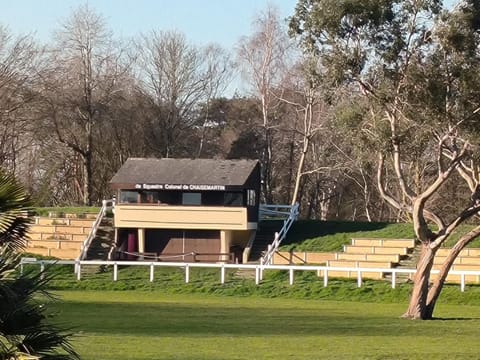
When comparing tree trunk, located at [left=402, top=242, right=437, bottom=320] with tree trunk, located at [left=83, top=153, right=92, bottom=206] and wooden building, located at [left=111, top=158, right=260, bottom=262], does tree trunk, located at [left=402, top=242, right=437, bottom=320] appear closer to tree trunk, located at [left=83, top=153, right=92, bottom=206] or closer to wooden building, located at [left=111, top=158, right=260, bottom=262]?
wooden building, located at [left=111, top=158, right=260, bottom=262]

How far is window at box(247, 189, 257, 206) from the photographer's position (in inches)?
2053

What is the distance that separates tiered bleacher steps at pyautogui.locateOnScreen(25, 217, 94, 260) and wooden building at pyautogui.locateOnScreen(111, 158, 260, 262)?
2063 millimetres

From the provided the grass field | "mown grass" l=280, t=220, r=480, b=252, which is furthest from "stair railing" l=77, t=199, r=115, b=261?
the grass field

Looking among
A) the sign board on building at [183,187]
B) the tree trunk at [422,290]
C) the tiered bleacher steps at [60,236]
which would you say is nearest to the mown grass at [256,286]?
the tiered bleacher steps at [60,236]

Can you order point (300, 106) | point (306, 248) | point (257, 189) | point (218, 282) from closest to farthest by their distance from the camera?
point (218, 282)
point (306, 248)
point (257, 189)
point (300, 106)

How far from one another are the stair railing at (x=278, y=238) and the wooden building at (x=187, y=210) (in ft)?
5.28

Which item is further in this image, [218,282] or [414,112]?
[218,282]

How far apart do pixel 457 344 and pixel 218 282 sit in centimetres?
2002

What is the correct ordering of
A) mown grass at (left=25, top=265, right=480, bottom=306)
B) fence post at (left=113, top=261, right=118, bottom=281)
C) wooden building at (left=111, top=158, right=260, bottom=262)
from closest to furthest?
mown grass at (left=25, top=265, right=480, bottom=306), fence post at (left=113, top=261, right=118, bottom=281), wooden building at (left=111, top=158, right=260, bottom=262)

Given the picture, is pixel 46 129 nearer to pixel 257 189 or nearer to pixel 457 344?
pixel 257 189

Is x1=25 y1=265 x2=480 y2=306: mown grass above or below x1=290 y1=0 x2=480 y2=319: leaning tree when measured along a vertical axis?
below

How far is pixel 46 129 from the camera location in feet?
209

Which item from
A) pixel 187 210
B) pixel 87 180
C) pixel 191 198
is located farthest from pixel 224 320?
pixel 87 180

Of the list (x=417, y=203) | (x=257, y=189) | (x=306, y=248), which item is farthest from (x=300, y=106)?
(x=417, y=203)
